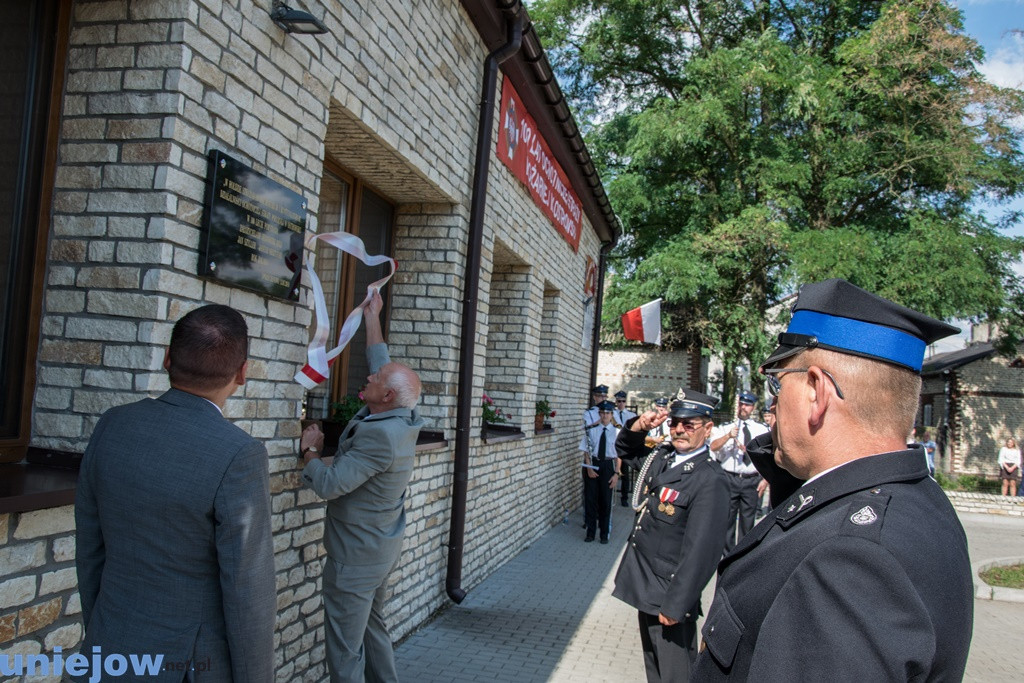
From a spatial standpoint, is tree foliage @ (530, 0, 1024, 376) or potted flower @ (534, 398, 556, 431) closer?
potted flower @ (534, 398, 556, 431)

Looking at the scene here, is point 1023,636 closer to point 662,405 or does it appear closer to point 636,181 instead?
point 662,405

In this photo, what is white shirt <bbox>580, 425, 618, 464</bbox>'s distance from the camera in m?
10.2

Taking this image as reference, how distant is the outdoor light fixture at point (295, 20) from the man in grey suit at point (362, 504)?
5.26 feet

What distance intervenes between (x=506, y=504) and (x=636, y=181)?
468 inches

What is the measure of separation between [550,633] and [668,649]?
1.91 m

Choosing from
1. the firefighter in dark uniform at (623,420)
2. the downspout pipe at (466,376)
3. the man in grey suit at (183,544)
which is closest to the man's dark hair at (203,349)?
the man in grey suit at (183,544)

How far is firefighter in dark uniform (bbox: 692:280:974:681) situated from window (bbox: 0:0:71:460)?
2.55 m

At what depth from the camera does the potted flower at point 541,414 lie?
9281 millimetres

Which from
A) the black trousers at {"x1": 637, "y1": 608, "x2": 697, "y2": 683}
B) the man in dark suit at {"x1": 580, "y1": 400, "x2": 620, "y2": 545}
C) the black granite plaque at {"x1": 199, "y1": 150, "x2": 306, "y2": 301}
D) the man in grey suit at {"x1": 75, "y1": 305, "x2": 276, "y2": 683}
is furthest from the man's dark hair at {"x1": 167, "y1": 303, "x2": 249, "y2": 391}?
the man in dark suit at {"x1": 580, "y1": 400, "x2": 620, "y2": 545}

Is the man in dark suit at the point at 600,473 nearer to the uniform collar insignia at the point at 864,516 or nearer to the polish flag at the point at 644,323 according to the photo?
the polish flag at the point at 644,323

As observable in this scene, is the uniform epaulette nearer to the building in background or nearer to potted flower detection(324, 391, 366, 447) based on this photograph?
potted flower detection(324, 391, 366, 447)

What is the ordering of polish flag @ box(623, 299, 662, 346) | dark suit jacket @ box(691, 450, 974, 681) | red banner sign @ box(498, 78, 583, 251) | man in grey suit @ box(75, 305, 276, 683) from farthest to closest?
polish flag @ box(623, 299, 662, 346), red banner sign @ box(498, 78, 583, 251), man in grey suit @ box(75, 305, 276, 683), dark suit jacket @ box(691, 450, 974, 681)

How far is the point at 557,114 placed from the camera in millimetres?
8367

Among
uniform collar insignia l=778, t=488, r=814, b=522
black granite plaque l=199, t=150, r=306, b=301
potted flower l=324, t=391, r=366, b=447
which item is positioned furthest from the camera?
potted flower l=324, t=391, r=366, b=447
